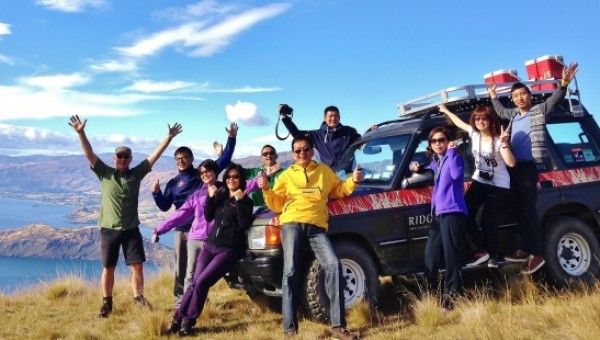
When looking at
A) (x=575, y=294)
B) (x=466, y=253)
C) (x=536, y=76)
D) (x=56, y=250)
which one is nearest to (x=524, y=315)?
(x=466, y=253)

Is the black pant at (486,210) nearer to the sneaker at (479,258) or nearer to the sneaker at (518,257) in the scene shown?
the sneaker at (479,258)

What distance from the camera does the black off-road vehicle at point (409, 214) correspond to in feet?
15.6

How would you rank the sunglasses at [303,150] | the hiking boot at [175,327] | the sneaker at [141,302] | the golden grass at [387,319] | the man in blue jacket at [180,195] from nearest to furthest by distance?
the golden grass at [387,319] < the sunglasses at [303,150] < the hiking boot at [175,327] < the man in blue jacket at [180,195] < the sneaker at [141,302]

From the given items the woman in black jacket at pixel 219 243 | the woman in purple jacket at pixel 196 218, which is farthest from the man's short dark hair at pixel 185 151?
the woman in black jacket at pixel 219 243

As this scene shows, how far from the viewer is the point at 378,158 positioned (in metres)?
5.76

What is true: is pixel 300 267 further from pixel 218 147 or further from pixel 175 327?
pixel 218 147

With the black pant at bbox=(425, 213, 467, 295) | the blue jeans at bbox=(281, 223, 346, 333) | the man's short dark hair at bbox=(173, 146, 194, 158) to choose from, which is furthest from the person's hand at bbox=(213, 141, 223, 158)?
the black pant at bbox=(425, 213, 467, 295)

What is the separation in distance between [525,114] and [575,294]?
2.18 metres

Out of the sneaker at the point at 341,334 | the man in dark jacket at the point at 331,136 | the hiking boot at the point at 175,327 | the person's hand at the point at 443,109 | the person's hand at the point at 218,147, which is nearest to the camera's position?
the sneaker at the point at 341,334

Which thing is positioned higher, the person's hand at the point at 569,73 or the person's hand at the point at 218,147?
the person's hand at the point at 569,73

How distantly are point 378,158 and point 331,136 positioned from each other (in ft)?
4.03

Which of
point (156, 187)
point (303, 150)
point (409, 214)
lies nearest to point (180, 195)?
point (156, 187)

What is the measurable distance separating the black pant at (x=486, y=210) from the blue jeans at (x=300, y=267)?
1.73 meters

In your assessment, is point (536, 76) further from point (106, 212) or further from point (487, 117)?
point (106, 212)
